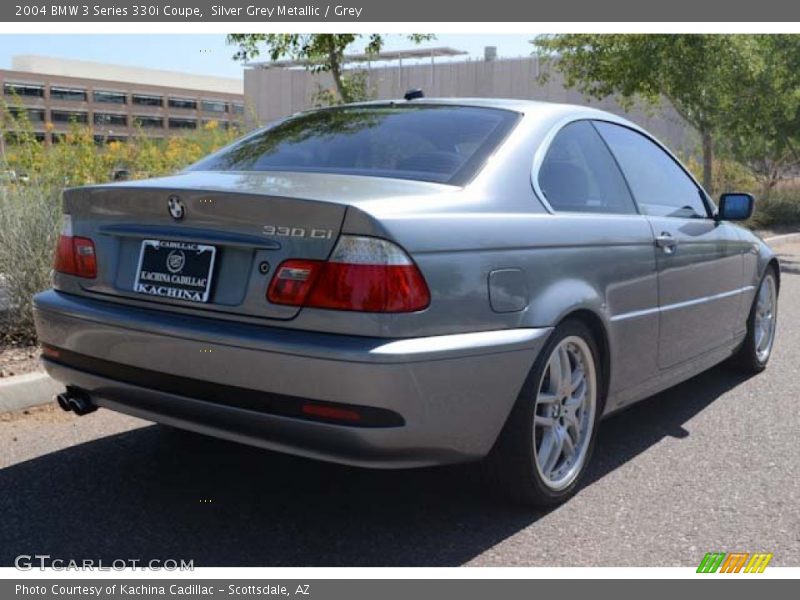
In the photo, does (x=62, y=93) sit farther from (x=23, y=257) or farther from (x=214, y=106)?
(x=23, y=257)

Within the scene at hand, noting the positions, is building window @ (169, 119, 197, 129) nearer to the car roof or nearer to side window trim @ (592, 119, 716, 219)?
side window trim @ (592, 119, 716, 219)

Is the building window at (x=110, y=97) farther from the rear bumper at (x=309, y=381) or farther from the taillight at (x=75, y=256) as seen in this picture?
the rear bumper at (x=309, y=381)

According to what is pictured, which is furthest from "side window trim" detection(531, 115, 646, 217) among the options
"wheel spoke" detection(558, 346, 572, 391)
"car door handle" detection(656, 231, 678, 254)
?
"wheel spoke" detection(558, 346, 572, 391)

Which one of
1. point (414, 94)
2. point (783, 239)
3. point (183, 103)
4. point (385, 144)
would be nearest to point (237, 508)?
point (385, 144)

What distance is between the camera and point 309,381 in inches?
116

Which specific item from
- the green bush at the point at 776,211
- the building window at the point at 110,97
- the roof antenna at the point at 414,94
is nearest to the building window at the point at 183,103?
the building window at the point at 110,97

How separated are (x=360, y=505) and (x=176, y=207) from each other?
138 centimetres

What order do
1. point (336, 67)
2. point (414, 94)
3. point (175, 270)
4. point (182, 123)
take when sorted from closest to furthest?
point (175, 270), point (414, 94), point (336, 67), point (182, 123)

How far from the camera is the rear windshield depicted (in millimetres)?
3660

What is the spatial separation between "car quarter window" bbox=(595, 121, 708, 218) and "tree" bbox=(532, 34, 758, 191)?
37.8ft

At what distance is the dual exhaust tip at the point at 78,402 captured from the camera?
3625 millimetres

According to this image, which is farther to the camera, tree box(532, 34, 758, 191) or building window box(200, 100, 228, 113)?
building window box(200, 100, 228, 113)
